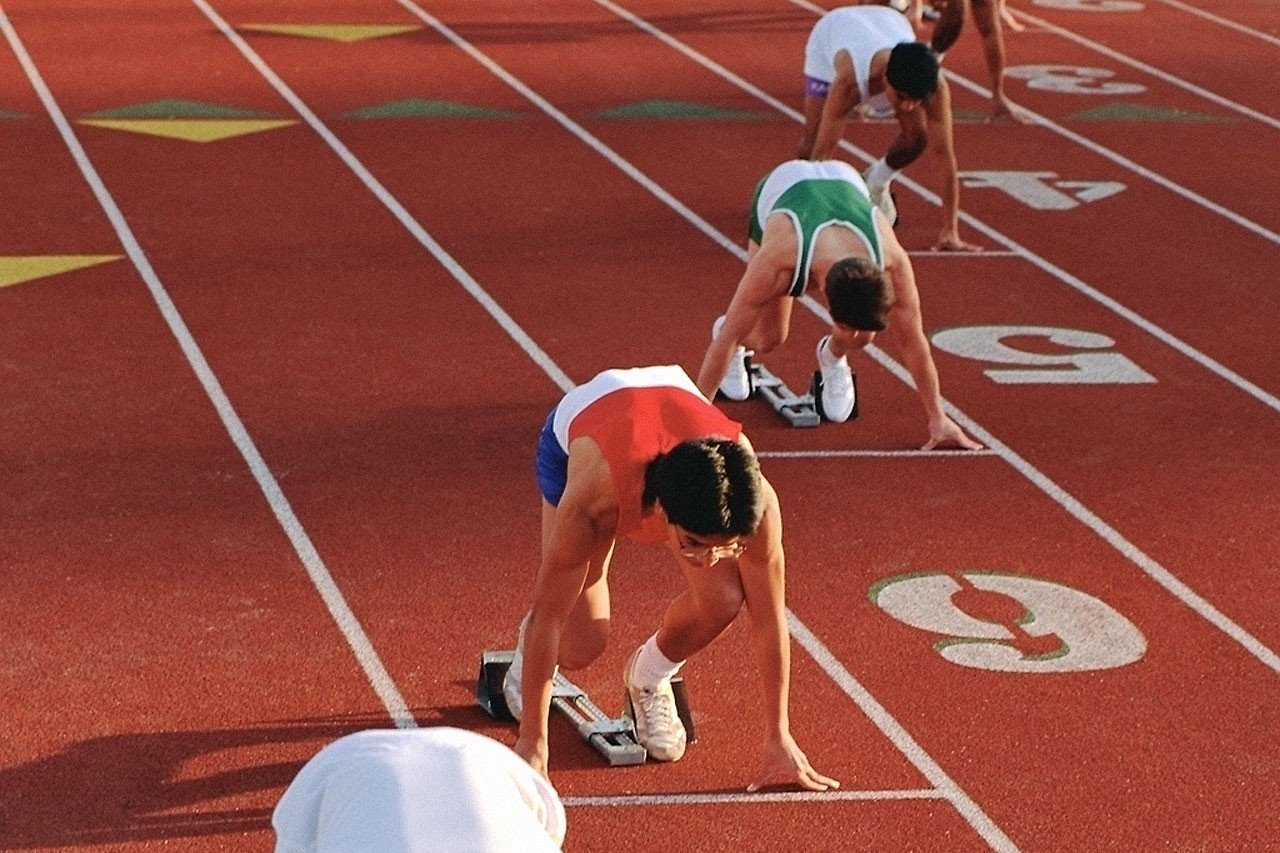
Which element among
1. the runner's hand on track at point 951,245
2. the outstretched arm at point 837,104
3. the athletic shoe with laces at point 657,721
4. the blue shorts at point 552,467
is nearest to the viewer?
the blue shorts at point 552,467

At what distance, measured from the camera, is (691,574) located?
19.2ft

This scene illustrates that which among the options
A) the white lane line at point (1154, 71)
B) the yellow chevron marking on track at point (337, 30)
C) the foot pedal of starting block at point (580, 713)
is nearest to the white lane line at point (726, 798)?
the foot pedal of starting block at point (580, 713)

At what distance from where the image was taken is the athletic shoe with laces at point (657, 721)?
623 centimetres

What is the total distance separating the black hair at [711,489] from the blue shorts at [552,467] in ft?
2.91

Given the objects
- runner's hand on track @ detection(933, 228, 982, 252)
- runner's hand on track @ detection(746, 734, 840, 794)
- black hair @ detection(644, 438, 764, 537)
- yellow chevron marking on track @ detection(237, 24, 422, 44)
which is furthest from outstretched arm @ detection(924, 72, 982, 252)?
black hair @ detection(644, 438, 764, 537)

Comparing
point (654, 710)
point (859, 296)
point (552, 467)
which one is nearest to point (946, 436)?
point (859, 296)

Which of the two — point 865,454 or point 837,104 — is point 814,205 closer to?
point 865,454

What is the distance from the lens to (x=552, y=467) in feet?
19.5

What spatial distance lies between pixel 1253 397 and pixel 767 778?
187 inches

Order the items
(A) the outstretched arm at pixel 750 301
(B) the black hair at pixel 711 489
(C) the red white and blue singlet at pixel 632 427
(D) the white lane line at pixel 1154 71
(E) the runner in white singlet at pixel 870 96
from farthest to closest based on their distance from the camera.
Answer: (D) the white lane line at pixel 1154 71, (E) the runner in white singlet at pixel 870 96, (A) the outstretched arm at pixel 750 301, (C) the red white and blue singlet at pixel 632 427, (B) the black hair at pixel 711 489

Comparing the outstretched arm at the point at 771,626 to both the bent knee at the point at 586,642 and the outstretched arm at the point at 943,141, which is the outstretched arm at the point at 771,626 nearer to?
the bent knee at the point at 586,642

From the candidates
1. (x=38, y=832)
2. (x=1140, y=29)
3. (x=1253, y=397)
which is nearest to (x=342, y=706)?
(x=38, y=832)

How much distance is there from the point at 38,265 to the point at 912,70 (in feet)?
13.5

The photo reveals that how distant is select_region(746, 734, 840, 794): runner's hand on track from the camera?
573 centimetres
